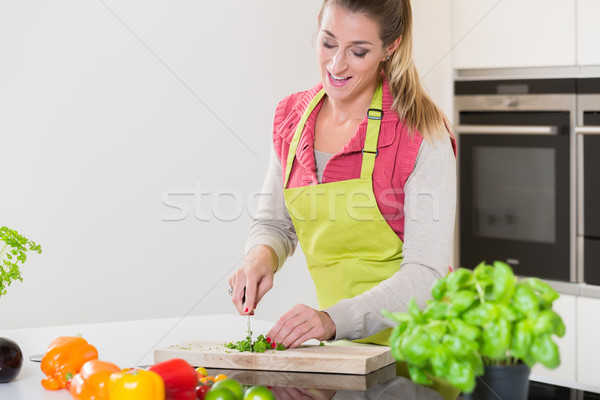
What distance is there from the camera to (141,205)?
2859 mm

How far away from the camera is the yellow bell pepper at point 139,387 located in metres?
1.02

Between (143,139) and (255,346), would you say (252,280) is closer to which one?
(255,346)

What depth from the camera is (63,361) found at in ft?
4.12

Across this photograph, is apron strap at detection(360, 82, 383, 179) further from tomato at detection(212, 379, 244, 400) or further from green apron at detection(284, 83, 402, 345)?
tomato at detection(212, 379, 244, 400)

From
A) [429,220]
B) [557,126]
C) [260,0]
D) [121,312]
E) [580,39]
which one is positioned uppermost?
[260,0]

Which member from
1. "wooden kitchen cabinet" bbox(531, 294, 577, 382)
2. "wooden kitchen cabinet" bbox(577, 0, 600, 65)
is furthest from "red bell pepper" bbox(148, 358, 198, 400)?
"wooden kitchen cabinet" bbox(577, 0, 600, 65)

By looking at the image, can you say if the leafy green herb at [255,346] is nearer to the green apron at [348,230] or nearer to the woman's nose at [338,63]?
the green apron at [348,230]

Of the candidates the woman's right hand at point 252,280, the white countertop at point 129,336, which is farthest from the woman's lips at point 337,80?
the white countertop at point 129,336

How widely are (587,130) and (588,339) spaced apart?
0.78 metres

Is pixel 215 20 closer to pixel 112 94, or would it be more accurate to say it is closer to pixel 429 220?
pixel 112 94

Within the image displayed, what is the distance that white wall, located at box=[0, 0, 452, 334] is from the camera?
101 inches

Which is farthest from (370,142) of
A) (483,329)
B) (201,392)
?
(483,329)

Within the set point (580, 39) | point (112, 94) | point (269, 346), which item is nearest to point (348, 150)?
point (269, 346)

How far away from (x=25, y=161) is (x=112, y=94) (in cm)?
41
